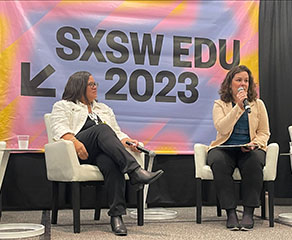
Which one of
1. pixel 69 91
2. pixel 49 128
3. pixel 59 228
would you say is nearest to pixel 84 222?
pixel 59 228

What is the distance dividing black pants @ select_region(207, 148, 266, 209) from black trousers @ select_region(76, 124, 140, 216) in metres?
0.56

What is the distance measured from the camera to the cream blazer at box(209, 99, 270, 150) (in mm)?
2896

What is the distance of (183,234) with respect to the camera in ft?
8.23

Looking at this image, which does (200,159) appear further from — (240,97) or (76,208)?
(76,208)

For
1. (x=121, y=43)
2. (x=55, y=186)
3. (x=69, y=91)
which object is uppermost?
(x=121, y=43)

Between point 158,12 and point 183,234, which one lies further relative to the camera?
point 158,12

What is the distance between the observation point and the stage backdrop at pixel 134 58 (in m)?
3.47

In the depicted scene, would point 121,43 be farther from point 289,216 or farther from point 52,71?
point 289,216

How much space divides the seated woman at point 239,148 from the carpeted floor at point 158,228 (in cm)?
15

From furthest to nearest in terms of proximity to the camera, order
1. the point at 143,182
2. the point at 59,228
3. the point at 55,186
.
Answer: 1. the point at 55,186
2. the point at 59,228
3. the point at 143,182

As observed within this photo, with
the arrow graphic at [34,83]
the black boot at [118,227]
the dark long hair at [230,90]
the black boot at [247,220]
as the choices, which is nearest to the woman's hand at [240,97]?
the dark long hair at [230,90]

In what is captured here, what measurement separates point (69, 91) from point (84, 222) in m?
0.88

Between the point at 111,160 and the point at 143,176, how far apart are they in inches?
9.2

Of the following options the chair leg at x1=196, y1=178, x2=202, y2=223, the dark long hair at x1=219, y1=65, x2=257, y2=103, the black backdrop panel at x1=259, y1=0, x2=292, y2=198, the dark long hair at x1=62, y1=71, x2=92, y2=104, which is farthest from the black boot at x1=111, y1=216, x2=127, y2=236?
the black backdrop panel at x1=259, y1=0, x2=292, y2=198
